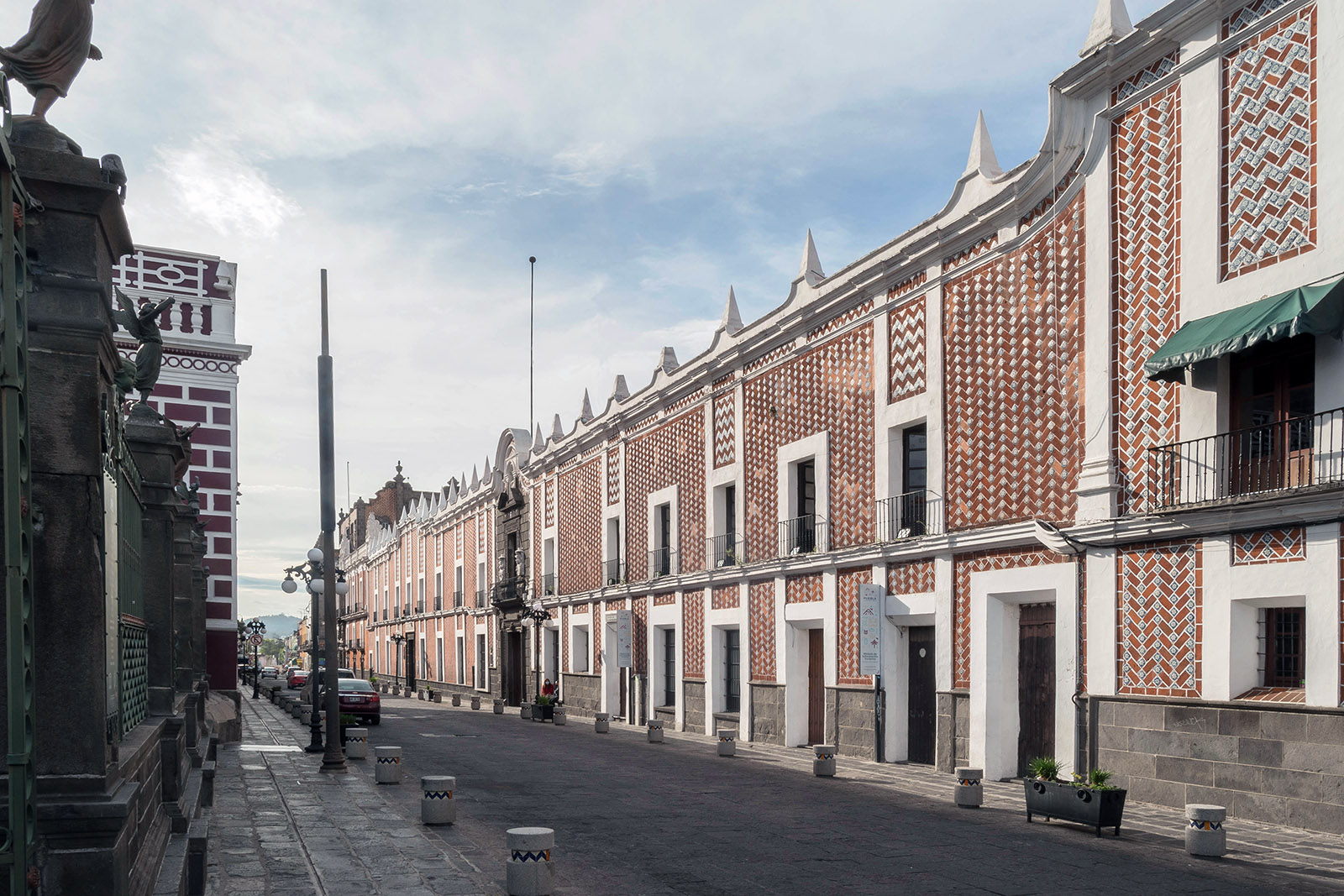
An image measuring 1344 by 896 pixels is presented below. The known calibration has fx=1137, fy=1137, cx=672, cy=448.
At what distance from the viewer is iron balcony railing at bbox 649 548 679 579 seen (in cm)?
3198

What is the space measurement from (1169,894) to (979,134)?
1372 cm

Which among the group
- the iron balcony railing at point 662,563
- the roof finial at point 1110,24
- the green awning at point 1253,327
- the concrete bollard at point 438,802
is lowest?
the concrete bollard at point 438,802

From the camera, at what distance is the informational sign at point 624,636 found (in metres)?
34.2

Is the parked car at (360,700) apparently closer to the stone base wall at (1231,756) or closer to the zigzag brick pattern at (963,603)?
the zigzag brick pattern at (963,603)

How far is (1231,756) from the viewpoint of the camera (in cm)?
1374

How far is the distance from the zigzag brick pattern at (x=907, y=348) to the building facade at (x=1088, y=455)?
6 centimetres

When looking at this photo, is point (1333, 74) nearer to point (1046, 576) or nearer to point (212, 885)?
point (1046, 576)

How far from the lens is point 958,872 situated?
1059 centimetres

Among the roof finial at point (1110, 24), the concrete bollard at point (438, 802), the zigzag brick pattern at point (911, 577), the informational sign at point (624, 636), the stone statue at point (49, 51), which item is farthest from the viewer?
the informational sign at point (624, 636)

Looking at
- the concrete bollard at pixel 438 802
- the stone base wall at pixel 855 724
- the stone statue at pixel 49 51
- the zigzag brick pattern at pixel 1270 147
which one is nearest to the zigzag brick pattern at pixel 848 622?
the stone base wall at pixel 855 724

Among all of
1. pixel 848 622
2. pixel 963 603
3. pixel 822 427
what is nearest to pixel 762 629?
pixel 848 622

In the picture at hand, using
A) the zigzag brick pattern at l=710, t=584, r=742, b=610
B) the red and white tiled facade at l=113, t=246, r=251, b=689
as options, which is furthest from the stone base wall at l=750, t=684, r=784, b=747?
the red and white tiled facade at l=113, t=246, r=251, b=689

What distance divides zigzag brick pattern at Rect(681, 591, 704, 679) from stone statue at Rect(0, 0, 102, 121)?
25.0 meters

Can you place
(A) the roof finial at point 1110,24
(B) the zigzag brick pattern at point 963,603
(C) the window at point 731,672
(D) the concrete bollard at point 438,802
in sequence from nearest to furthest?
(D) the concrete bollard at point 438,802 < (A) the roof finial at point 1110,24 < (B) the zigzag brick pattern at point 963,603 < (C) the window at point 731,672
